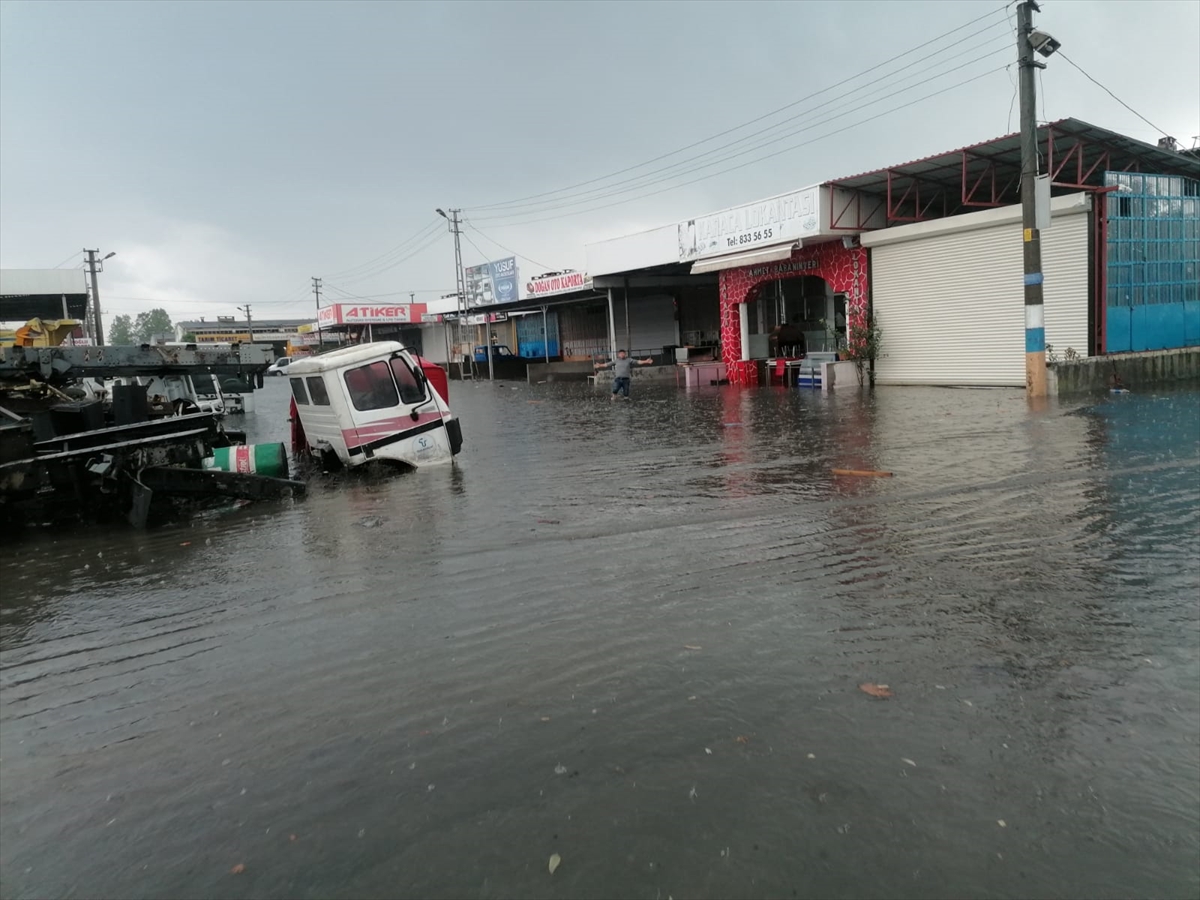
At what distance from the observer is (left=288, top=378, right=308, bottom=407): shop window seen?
1215 centimetres

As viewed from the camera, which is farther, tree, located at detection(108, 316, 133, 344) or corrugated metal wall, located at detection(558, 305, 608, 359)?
tree, located at detection(108, 316, 133, 344)

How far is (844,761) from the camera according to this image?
3.35 m

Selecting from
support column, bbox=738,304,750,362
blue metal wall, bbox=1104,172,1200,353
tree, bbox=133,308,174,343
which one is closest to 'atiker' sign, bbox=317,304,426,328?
support column, bbox=738,304,750,362

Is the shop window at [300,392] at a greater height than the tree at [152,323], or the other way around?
the tree at [152,323]

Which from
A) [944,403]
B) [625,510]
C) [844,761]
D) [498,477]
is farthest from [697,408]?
[844,761]

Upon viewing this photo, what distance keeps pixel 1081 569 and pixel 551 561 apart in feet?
12.5

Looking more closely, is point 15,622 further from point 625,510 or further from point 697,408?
point 697,408

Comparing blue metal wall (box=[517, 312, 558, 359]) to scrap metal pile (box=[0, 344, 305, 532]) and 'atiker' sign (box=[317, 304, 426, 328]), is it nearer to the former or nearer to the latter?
'atiker' sign (box=[317, 304, 426, 328])

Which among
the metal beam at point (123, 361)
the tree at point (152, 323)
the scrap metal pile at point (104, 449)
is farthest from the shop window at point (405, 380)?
the tree at point (152, 323)

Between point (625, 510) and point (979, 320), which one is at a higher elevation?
point (979, 320)

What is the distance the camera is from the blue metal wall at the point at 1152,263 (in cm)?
1953

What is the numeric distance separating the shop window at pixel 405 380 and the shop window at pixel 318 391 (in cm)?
97

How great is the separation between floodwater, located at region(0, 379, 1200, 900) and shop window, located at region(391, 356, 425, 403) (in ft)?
11.7

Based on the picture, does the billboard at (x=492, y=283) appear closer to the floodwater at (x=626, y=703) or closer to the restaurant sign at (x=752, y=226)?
the restaurant sign at (x=752, y=226)
